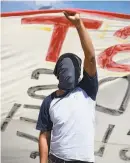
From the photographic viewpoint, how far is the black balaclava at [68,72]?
2029 millimetres

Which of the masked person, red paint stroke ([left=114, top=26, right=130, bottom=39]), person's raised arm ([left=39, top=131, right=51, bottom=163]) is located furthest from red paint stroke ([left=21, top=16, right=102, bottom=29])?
person's raised arm ([left=39, top=131, right=51, bottom=163])

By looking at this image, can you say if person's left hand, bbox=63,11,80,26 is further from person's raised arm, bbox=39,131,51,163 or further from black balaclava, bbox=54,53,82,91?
person's raised arm, bbox=39,131,51,163

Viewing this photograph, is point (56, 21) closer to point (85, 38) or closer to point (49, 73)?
point (49, 73)

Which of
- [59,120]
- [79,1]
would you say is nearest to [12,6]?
[79,1]

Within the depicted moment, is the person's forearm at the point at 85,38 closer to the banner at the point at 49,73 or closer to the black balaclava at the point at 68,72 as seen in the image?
the black balaclava at the point at 68,72

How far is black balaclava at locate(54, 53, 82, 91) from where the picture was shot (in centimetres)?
203

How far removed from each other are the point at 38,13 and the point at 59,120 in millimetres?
1583

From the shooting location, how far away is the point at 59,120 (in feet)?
6.60

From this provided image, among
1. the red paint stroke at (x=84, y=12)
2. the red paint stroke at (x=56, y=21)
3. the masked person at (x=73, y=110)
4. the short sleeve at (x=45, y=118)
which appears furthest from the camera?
the red paint stroke at (x=56, y=21)

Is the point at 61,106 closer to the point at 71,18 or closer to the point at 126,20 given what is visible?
the point at 71,18

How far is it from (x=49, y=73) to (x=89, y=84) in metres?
1.30

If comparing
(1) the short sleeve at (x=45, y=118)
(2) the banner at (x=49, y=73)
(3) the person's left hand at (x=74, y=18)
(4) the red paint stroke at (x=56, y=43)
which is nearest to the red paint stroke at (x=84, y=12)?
(2) the banner at (x=49, y=73)

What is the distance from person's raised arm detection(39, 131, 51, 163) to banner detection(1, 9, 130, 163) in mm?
1103

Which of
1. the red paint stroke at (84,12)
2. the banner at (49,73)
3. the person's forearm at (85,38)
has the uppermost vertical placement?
the person's forearm at (85,38)
